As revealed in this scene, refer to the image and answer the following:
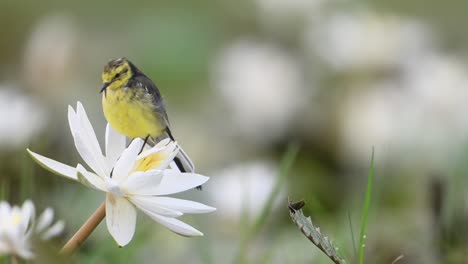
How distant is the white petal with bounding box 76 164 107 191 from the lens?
0.73m

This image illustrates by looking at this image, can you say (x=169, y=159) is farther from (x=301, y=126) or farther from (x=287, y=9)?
(x=287, y=9)

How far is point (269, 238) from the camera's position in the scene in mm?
2295

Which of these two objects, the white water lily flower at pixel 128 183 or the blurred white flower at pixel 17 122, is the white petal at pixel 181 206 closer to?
the white water lily flower at pixel 128 183

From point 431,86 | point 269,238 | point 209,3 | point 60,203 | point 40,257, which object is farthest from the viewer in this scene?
point 209,3

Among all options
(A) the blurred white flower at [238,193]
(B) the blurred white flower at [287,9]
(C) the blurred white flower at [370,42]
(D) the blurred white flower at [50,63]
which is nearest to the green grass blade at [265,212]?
(A) the blurred white flower at [238,193]

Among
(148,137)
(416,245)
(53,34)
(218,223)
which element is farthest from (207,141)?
(148,137)

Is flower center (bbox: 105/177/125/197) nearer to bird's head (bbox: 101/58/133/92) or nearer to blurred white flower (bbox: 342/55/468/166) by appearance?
bird's head (bbox: 101/58/133/92)

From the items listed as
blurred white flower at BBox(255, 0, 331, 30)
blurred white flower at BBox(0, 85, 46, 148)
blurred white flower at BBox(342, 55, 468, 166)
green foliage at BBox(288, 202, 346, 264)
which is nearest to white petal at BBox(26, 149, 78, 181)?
green foliage at BBox(288, 202, 346, 264)

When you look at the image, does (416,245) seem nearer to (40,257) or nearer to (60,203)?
(60,203)

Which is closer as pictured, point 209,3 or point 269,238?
point 269,238

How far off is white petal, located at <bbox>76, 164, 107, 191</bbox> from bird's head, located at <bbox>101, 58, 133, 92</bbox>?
80 mm

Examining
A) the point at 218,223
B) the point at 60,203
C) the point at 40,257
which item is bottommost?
the point at 218,223

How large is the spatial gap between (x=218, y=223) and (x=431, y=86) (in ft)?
2.36

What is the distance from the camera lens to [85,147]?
2.49 feet
